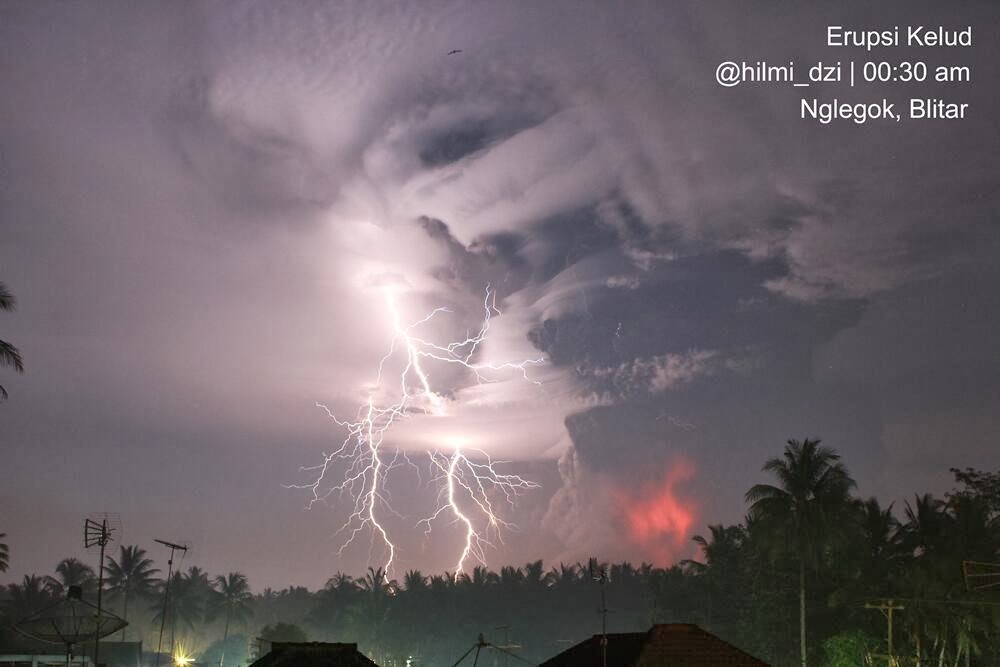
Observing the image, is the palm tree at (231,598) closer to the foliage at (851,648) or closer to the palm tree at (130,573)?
the palm tree at (130,573)

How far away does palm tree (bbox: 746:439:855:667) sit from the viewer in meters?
56.2

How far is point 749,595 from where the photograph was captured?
72312 millimetres

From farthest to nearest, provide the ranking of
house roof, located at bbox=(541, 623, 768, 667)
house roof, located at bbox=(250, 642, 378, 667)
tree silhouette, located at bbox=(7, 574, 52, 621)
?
tree silhouette, located at bbox=(7, 574, 52, 621) < house roof, located at bbox=(250, 642, 378, 667) < house roof, located at bbox=(541, 623, 768, 667)

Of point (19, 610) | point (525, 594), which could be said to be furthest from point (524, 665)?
point (19, 610)

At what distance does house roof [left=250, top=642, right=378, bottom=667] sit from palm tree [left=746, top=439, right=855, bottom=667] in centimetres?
3293

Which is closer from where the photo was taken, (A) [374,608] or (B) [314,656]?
(B) [314,656]

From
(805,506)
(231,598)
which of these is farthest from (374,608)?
(805,506)

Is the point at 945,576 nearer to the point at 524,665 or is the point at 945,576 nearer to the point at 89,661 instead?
the point at 89,661

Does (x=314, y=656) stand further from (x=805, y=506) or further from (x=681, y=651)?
(x=805, y=506)

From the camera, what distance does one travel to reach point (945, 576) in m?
48.5

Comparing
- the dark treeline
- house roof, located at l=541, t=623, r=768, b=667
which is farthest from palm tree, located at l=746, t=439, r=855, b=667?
house roof, located at l=541, t=623, r=768, b=667

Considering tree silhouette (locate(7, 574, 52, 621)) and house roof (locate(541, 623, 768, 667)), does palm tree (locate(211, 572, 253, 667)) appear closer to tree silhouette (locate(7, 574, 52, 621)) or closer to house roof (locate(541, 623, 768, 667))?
tree silhouette (locate(7, 574, 52, 621))

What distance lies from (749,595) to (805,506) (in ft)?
59.7

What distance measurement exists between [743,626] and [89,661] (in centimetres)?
4449
